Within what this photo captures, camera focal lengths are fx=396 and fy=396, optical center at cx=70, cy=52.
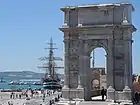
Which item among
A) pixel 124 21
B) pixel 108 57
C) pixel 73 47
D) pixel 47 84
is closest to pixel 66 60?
pixel 73 47

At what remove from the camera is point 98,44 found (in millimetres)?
38062

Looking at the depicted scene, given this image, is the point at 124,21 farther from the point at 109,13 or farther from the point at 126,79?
the point at 126,79

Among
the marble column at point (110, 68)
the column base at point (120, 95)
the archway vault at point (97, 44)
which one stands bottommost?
the column base at point (120, 95)

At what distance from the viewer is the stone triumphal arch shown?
37.1 meters

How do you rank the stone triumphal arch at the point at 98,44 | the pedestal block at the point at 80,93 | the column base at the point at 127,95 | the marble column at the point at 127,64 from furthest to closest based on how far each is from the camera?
1. the pedestal block at the point at 80,93
2. the stone triumphal arch at the point at 98,44
3. the marble column at the point at 127,64
4. the column base at the point at 127,95

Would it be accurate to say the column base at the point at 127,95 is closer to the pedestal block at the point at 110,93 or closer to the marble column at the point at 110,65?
the pedestal block at the point at 110,93

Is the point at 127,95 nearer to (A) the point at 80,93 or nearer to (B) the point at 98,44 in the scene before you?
(A) the point at 80,93

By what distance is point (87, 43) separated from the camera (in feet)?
126

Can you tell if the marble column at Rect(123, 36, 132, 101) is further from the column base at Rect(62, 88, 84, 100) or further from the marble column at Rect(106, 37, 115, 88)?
the column base at Rect(62, 88, 84, 100)

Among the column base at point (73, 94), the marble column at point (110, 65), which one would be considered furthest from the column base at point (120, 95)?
the column base at point (73, 94)

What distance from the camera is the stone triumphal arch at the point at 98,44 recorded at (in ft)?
122

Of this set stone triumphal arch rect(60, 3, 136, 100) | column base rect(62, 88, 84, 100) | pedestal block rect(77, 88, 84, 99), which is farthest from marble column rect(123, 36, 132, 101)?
column base rect(62, 88, 84, 100)

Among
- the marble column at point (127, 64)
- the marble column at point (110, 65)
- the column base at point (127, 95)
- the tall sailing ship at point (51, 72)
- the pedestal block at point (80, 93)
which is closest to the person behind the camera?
the column base at point (127, 95)

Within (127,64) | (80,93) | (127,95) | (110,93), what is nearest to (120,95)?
(127,95)
